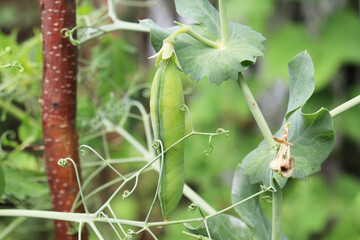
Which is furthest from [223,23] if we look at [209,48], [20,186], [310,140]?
[20,186]

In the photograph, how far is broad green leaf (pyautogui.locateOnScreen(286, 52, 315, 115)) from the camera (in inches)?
16.5

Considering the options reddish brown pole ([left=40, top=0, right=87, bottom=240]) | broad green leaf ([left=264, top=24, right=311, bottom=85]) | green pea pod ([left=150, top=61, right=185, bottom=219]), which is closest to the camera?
green pea pod ([left=150, top=61, right=185, bottom=219])

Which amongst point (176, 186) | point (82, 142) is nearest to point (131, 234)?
point (176, 186)

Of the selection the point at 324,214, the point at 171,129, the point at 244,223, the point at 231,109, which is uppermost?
the point at 171,129

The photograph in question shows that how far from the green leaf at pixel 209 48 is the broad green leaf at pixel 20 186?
27 cm

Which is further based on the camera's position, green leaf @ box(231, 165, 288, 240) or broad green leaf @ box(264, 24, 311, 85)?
broad green leaf @ box(264, 24, 311, 85)

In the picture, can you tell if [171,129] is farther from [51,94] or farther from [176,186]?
[51,94]

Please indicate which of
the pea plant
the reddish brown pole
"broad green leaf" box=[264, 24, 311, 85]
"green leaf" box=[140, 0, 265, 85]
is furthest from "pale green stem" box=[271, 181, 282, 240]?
"broad green leaf" box=[264, 24, 311, 85]

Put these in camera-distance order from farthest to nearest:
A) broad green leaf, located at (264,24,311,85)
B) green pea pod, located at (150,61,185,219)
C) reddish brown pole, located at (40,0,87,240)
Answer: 1. broad green leaf, located at (264,24,311,85)
2. reddish brown pole, located at (40,0,87,240)
3. green pea pod, located at (150,61,185,219)

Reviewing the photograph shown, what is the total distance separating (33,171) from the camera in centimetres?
66

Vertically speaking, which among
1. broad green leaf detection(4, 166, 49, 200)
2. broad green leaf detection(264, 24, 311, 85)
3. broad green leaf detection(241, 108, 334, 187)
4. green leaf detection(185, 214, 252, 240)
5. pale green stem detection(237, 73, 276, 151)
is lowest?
broad green leaf detection(264, 24, 311, 85)

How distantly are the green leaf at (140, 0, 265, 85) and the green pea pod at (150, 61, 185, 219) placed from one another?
0.16ft

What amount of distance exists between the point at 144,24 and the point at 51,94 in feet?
0.51

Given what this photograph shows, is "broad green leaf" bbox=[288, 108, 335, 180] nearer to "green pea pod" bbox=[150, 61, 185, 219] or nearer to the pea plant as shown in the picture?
the pea plant
